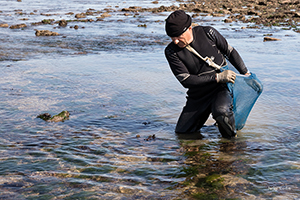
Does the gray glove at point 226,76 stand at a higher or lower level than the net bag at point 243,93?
higher

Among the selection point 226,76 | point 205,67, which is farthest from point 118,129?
point 226,76

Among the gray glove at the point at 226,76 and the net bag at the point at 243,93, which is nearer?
the gray glove at the point at 226,76

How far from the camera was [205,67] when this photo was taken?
532 cm

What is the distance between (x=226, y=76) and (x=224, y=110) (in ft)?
1.65

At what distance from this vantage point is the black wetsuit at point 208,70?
5191 mm

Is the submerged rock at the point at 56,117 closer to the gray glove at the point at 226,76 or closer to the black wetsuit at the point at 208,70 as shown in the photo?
the black wetsuit at the point at 208,70

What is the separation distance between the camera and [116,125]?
6.50 metres

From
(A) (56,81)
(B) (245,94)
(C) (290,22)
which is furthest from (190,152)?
(C) (290,22)

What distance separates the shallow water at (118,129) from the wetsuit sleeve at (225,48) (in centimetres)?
117

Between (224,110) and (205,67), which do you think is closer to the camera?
(224,110)

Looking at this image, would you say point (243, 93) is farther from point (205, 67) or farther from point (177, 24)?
point (177, 24)

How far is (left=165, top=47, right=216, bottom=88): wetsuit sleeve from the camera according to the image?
5.14 meters

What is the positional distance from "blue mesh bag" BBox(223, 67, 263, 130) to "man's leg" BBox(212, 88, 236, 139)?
115 millimetres

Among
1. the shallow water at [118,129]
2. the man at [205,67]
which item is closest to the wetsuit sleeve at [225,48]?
the man at [205,67]
